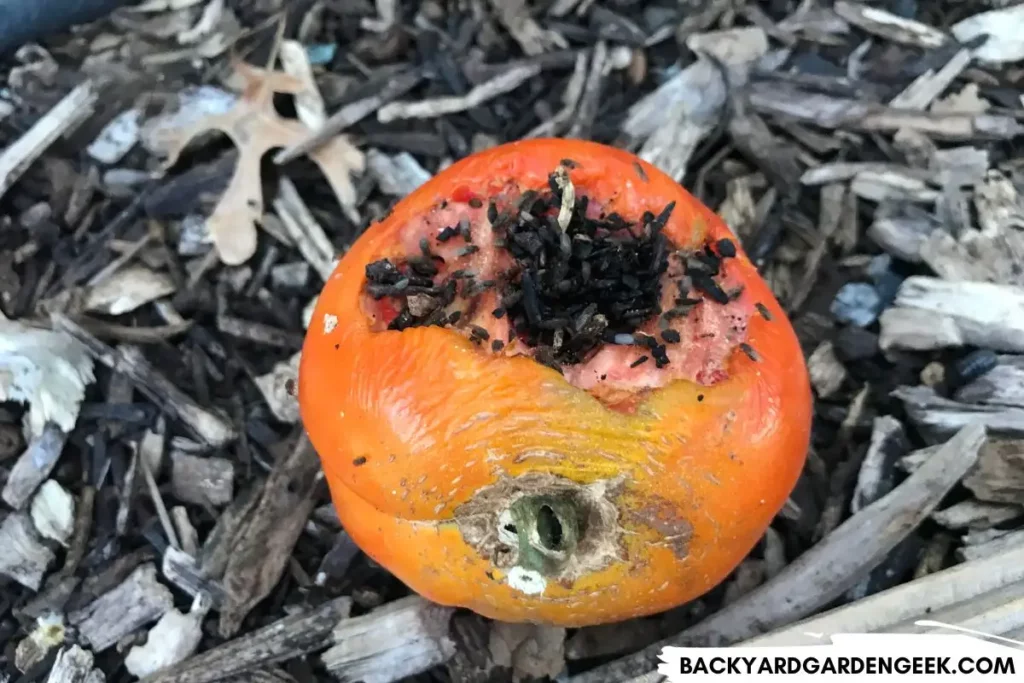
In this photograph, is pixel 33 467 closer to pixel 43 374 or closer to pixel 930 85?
pixel 43 374

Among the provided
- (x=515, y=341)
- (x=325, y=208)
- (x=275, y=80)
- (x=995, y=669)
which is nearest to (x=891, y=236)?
(x=995, y=669)

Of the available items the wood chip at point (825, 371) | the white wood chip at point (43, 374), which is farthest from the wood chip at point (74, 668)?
the wood chip at point (825, 371)

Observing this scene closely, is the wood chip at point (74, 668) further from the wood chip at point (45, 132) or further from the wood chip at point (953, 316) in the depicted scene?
the wood chip at point (953, 316)

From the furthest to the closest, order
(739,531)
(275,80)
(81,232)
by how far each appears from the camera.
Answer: (275,80)
(81,232)
(739,531)

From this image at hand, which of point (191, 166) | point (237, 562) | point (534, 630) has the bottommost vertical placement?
point (534, 630)

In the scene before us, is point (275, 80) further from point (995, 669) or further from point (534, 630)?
point (995, 669)

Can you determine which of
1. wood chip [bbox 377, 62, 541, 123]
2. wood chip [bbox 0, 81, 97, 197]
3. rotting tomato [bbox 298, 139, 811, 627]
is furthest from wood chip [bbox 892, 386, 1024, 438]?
wood chip [bbox 0, 81, 97, 197]

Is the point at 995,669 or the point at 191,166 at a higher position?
the point at 191,166
